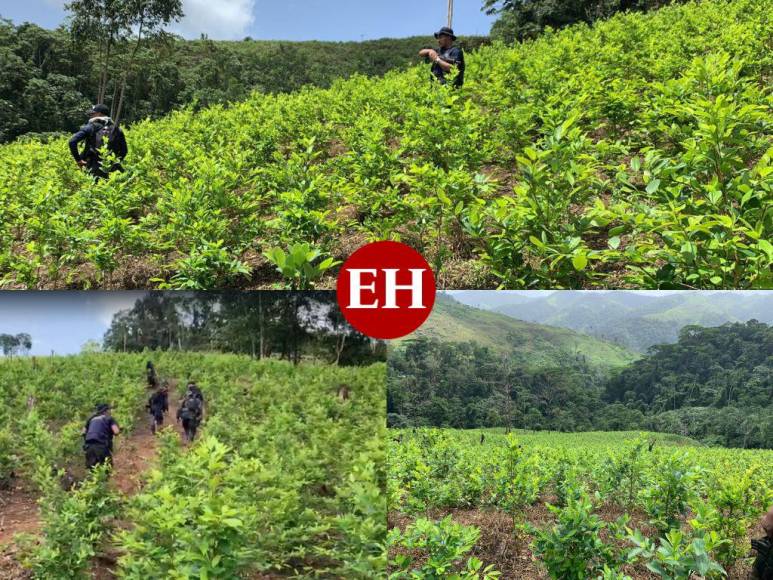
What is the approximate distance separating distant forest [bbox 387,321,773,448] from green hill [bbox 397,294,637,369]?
A: 0.13 ft

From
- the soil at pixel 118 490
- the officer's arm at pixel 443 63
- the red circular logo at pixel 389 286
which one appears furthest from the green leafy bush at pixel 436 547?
the officer's arm at pixel 443 63

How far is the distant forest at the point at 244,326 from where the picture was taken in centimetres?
251

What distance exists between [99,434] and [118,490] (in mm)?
344

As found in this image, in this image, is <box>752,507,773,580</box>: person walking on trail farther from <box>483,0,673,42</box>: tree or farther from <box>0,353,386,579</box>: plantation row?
<box>483,0,673,42</box>: tree

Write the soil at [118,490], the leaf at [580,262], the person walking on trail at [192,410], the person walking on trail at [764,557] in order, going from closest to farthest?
the leaf at [580,262] < the person walking on trail at [764,557] < the person walking on trail at [192,410] < the soil at [118,490]

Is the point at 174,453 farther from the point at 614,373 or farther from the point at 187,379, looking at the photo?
the point at 614,373

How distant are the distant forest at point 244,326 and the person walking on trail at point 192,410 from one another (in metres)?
0.26

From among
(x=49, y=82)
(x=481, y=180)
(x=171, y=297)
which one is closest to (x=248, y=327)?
(x=171, y=297)

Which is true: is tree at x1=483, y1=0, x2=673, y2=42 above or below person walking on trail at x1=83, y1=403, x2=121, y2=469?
above

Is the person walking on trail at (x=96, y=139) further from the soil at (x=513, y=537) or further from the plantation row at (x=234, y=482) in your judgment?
the soil at (x=513, y=537)

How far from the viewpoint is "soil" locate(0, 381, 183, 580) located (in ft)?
9.17

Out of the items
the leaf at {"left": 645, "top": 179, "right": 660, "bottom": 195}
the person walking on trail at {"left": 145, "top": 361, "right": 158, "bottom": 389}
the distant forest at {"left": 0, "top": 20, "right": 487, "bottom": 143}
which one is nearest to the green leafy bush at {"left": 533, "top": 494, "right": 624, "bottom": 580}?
the leaf at {"left": 645, "top": 179, "right": 660, "bottom": 195}

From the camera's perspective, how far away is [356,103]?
31.5 feet

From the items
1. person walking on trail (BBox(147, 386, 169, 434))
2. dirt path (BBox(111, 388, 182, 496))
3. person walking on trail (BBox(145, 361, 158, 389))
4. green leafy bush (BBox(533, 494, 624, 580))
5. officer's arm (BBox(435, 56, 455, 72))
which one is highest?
officer's arm (BBox(435, 56, 455, 72))
